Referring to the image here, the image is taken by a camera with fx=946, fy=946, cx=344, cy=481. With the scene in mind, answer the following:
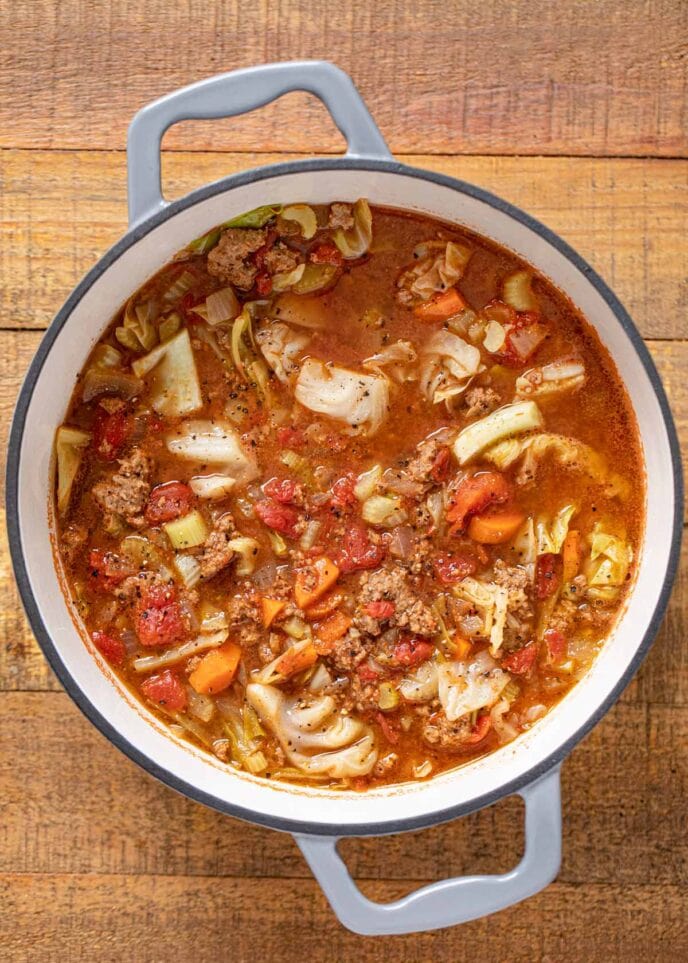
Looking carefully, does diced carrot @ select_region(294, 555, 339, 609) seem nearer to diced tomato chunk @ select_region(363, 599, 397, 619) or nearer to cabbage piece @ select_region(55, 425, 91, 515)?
diced tomato chunk @ select_region(363, 599, 397, 619)

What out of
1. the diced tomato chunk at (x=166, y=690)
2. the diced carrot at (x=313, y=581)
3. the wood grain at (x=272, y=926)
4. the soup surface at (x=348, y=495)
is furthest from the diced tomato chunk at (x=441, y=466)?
the wood grain at (x=272, y=926)

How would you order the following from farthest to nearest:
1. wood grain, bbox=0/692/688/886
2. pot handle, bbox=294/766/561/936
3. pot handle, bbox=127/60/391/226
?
1. wood grain, bbox=0/692/688/886
2. pot handle, bbox=294/766/561/936
3. pot handle, bbox=127/60/391/226

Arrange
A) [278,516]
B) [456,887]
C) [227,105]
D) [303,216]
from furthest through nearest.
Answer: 1. [278,516]
2. [303,216]
3. [456,887]
4. [227,105]

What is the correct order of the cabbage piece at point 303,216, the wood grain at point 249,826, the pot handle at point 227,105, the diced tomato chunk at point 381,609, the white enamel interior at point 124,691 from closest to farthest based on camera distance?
1. the pot handle at point 227,105
2. the white enamel interior at point 124,691
3. the cabbage piece at point 303,216
4. the diced tomato chunk at point 381,609
5. the wood grain at point 249,826

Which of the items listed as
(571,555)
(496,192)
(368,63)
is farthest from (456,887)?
(368,63)

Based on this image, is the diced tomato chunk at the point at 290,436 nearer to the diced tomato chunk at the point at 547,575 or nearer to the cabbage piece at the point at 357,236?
the cabbage piece at the point at 357,236

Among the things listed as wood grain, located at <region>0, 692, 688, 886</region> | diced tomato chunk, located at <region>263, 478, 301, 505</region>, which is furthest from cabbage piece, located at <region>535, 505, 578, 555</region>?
diced tomato chunk, located at <region>263, 478, 301, 505</region>

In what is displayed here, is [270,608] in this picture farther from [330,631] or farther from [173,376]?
[173,376]
